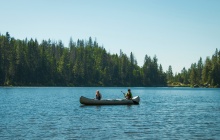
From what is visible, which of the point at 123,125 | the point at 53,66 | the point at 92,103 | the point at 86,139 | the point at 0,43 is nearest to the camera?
the point at 86,139

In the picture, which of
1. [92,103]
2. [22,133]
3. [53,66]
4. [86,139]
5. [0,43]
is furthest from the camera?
[53,66]

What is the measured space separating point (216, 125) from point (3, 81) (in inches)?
5500

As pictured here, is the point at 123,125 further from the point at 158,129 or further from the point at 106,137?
the point at 106,137

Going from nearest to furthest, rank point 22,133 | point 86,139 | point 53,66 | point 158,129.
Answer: point 86,139, point 22,133, point 158,129, point 53,66

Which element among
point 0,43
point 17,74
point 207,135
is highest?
point 0,43

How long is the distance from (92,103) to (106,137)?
32601 millimetres

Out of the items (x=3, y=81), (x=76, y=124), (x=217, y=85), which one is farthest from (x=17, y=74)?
(x=76, y=124)

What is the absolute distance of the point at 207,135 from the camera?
2911 centimetres

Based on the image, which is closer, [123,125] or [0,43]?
[123,125]

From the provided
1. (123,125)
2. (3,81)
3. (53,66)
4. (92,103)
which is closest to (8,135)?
(123,125)

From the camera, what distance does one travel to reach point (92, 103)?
5997cm

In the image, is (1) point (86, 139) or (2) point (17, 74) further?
(2) point (17, 74)

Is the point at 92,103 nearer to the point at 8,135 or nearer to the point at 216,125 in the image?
the point at 216,125

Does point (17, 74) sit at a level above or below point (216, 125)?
above
